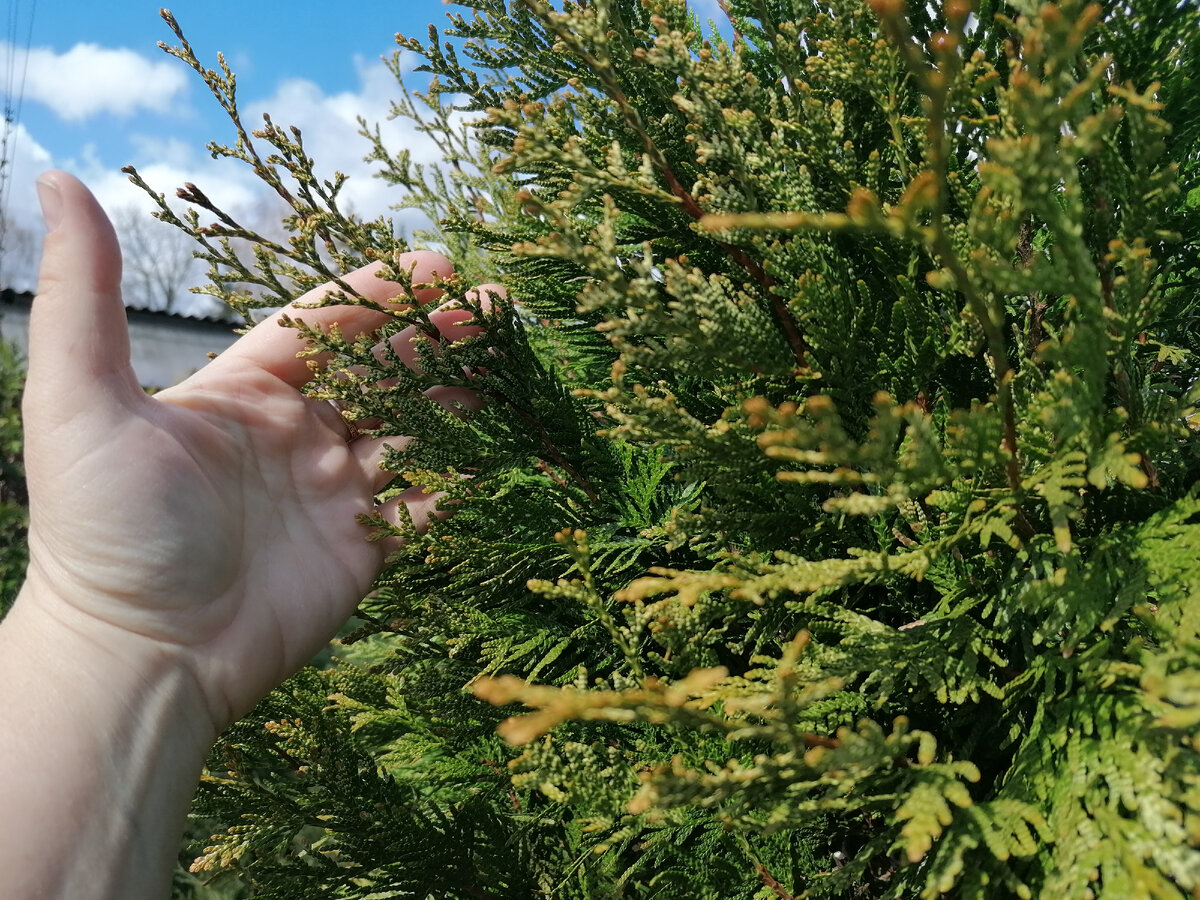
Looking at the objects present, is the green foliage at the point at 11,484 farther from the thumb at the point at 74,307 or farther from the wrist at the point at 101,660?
the thumb at the point at 74,307

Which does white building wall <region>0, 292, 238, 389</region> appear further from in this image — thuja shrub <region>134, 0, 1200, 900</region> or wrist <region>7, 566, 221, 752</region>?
thuja shrub <region>134, 0, 1200, 900</region>

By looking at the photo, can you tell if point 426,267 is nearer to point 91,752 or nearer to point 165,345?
point 91,752

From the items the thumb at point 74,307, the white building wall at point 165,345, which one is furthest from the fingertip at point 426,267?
the white building wall at point 165,345

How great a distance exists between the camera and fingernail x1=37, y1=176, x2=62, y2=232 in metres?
1.81

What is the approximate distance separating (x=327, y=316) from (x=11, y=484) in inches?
342

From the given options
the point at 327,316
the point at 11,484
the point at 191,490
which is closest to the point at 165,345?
the point at 11,484

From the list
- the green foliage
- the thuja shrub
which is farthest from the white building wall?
the thuja shrub

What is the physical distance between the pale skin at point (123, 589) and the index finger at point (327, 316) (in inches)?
0.4

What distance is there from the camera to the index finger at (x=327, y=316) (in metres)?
2.08

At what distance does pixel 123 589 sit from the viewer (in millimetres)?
1937

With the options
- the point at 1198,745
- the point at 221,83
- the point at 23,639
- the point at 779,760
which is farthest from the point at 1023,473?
the point at 23,639

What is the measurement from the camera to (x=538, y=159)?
132cm

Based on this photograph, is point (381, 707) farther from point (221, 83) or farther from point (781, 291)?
point (221, 83)

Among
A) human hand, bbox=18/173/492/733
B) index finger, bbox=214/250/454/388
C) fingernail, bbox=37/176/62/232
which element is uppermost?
fingernail, bbox=37/176/62/232
